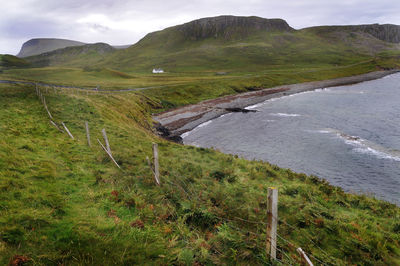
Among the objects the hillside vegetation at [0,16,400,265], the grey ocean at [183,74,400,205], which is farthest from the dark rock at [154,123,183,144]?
the hillside vegetation at [0,16,400,265]

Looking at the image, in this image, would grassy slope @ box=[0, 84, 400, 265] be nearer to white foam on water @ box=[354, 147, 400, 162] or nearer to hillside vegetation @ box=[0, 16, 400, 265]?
hillside vegetation @ box=[0, 16, 400, 265]

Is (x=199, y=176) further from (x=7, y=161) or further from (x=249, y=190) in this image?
(x=7, y=161)

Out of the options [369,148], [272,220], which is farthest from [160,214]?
[369,148]

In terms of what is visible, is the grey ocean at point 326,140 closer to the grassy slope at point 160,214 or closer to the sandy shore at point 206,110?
the sandy shore at point 206,110

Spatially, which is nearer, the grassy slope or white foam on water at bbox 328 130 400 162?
the grassy slope

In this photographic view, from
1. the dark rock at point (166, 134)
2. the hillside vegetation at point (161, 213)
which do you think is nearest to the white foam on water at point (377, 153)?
the hillside vegetation at point (161, 213)

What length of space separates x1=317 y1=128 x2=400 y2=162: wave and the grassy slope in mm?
21175

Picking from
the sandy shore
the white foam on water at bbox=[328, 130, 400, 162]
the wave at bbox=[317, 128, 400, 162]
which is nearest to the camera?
the white foam on water at bbox=[328, 130, 400, 162]

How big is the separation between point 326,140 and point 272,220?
127 ft

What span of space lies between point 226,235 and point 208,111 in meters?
60.2

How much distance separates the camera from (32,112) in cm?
2820

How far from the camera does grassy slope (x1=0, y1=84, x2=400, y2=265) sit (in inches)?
306

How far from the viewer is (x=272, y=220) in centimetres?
729

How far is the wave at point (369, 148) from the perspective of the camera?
32594 mm
